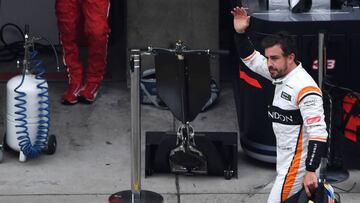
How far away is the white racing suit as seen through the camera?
240 inches

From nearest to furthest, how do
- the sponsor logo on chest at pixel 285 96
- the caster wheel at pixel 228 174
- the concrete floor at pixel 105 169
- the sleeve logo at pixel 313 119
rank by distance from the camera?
the sleeve logo at pixel 313 119
the sponsor logo on chest at pixel 285 96
the concrete floor at pixel 105 169
the caster wheel at pixel 228 174

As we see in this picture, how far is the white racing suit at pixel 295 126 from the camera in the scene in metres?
6.10

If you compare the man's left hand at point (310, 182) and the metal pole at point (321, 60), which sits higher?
the metal pole at point (321, 60)

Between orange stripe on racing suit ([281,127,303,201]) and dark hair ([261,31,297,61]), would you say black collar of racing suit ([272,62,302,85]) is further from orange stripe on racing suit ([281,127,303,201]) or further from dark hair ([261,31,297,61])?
orange stripe on racing suit ([281,127,303,201])

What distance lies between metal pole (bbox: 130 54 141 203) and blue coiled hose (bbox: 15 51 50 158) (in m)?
1.19

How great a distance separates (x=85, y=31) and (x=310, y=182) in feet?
12.4

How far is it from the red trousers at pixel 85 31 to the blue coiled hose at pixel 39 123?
106cm

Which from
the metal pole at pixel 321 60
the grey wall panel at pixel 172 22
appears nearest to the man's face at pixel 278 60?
the metal pole at pixel 321 60

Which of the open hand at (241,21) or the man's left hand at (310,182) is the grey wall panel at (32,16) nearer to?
the open hand at (241,21)

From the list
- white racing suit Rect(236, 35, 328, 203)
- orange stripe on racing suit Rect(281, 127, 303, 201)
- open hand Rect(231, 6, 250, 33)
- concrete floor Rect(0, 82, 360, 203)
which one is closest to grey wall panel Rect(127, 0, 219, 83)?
concrete floor Rect(0, 82, 360, 203)

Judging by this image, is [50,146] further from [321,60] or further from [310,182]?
[310,182]

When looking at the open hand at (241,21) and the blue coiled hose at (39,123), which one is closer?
the open hand at (241,21)

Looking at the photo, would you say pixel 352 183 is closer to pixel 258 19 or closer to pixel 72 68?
pixel 258 19

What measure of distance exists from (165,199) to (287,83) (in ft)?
5.61
